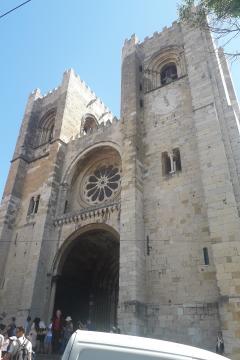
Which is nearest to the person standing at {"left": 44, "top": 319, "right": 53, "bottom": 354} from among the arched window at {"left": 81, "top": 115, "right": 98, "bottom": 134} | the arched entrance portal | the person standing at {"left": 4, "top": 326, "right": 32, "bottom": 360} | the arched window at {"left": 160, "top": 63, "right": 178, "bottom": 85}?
the arched entrance portal

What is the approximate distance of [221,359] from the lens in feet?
5.49

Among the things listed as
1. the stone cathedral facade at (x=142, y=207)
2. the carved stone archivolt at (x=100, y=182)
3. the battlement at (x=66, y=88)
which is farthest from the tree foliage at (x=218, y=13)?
the battlement at (x=66, y=88)

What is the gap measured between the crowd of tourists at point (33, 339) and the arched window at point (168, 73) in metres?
11.9

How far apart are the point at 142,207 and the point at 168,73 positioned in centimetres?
816

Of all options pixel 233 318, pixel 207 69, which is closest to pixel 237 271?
pixel 233 318

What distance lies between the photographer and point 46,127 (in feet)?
66.6

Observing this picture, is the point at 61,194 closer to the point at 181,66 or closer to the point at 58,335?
the point at 58,335

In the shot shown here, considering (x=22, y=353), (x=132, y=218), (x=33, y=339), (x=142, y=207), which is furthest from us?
(x=142, y=207)

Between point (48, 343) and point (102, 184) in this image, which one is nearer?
point (48, 343)

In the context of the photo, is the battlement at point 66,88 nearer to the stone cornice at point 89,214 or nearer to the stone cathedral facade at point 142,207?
the stone cathedral facade at point 142,207

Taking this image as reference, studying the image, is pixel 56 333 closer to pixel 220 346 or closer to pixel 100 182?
pixel 220 346

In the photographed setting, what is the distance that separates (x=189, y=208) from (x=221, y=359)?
9.12 m

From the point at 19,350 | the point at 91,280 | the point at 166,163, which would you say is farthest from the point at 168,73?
the point at 19,350

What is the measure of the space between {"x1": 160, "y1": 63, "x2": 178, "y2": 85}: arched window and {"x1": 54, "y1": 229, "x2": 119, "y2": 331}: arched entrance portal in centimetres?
844
